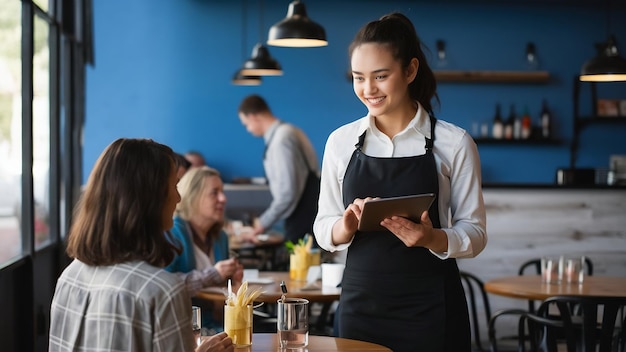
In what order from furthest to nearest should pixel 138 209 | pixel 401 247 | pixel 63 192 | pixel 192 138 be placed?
pixel 192 138 → pixel 63 192 → pixel 401 247 → pixel 138 209

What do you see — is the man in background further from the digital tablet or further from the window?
the digital tablet

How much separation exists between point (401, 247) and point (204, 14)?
7.72m

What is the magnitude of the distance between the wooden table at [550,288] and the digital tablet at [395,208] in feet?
6.81

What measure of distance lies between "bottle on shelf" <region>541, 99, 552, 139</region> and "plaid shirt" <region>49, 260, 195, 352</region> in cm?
833

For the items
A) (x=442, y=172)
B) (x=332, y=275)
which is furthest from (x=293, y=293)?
(x=442, y=172)

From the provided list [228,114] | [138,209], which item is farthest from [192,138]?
[138,209]

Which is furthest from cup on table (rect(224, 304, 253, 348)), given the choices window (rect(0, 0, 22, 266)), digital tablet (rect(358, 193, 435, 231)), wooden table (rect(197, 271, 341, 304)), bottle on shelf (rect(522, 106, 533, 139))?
bottle on shelf (rect(522, 106, 533, 139))

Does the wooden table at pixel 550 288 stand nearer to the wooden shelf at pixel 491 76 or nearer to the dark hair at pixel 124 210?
the dark hair at pixel 124 210

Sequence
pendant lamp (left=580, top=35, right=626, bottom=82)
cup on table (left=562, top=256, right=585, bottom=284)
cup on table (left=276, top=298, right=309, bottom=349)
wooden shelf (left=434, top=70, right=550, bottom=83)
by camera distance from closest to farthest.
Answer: cup on table (left=276, top=298, right=309, bottom=349) → cup on table (left=562, top=256, right=585, bottom=284) → pendant lamp (left=580, top=35, right=626, bottom=82) → wooden shelf (left=434, top=70, right=550, bottom=83)

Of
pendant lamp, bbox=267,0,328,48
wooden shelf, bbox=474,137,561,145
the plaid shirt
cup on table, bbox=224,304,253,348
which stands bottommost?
cup on table, bbox=224,304,253,348

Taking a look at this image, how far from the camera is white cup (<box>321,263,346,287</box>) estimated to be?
414 cm

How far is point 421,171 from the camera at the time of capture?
8.62 feet

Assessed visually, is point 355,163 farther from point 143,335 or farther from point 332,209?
point 143,335

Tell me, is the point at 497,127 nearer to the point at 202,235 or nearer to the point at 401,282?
the point at 202,235
